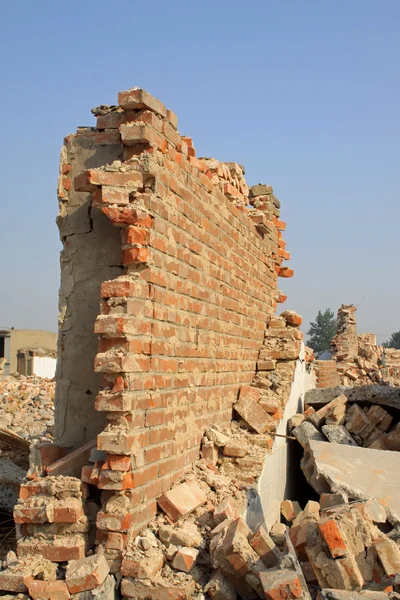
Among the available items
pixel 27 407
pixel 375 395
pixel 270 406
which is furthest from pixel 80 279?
pixel 27 407

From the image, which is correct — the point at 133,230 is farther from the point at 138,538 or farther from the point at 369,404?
the point at 369,404

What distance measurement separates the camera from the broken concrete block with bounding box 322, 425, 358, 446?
20.0 ft

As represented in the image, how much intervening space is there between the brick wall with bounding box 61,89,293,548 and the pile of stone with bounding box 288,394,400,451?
1.21 metres

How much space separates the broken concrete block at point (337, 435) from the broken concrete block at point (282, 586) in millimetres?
3113

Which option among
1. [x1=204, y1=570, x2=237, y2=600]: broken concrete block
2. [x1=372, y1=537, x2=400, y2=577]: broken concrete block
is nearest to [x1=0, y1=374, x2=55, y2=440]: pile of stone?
[x1=204, y1=570, x2=237, y2=600]: broken concrete block

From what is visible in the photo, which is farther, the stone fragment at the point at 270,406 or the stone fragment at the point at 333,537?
the stone fragment at the point at 270,406

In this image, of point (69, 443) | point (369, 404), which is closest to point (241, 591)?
point (69, 443)

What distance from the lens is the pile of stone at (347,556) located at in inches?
129

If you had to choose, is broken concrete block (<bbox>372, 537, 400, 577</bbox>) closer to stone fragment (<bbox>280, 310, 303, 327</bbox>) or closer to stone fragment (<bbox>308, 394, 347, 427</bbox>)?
stone fragment (<bbox>308, 394, 347, 427</bbox>)

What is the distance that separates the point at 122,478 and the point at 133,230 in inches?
56.2

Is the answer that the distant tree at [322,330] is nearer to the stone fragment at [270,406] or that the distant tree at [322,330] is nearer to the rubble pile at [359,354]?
the rubble pile at [359,354]

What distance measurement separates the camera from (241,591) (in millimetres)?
3379

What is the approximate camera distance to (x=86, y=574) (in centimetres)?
319

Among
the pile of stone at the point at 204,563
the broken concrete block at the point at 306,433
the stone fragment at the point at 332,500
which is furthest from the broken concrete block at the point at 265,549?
the broken concrete block at the point at 306,433
